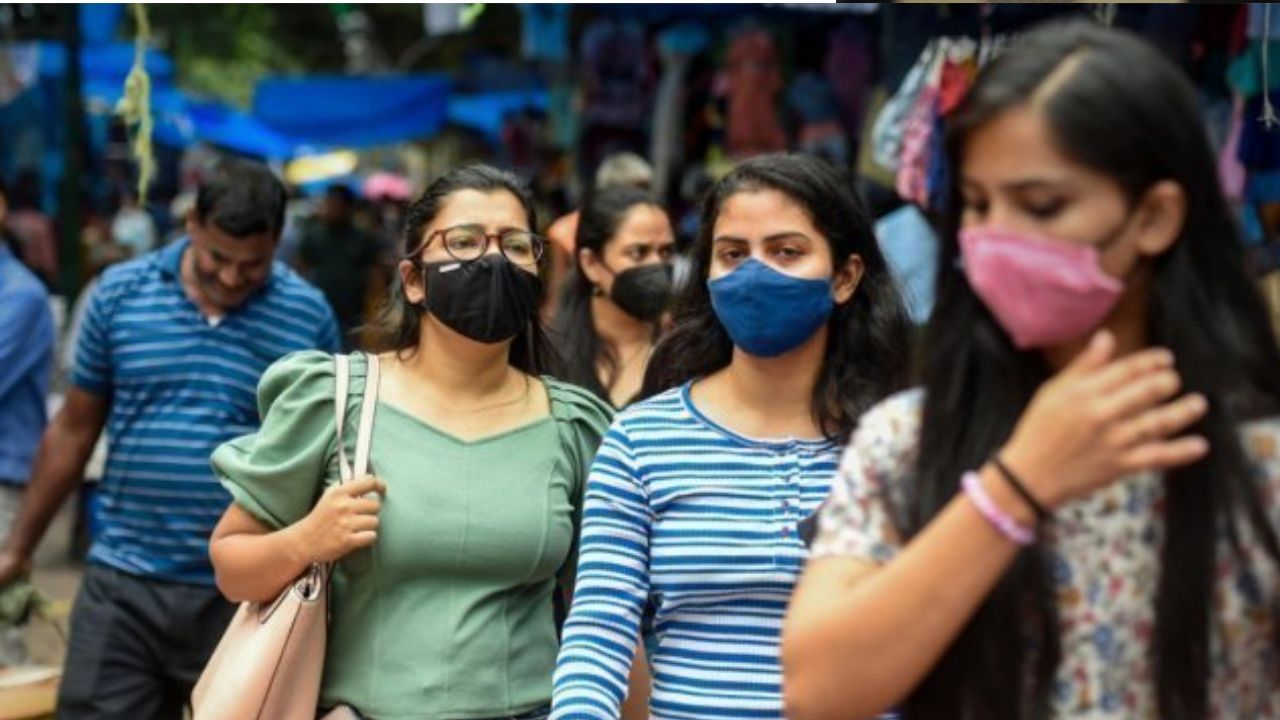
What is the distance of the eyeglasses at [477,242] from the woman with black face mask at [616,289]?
1659 millimetres

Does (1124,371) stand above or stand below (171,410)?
above

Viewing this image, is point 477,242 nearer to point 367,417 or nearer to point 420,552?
point 367,417

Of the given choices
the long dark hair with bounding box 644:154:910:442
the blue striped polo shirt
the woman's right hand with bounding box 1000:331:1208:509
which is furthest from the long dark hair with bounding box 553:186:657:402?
the woman's right hand with bounding box 1000:331:1208:509

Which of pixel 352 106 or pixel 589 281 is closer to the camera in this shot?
pixel 589 281

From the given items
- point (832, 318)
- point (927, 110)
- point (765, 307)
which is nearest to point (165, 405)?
point (832, 318)

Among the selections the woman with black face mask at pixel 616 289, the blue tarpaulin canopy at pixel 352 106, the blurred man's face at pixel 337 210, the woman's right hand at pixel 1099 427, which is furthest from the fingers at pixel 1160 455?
the blue tarpaulin canopy at pixel 352 106

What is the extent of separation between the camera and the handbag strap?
3.84 metres

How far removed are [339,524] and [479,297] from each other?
1.98 feet

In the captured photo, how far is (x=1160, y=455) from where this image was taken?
2.01m

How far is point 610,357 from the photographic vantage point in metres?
6.06

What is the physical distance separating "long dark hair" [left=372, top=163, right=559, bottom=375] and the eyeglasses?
2.7 inches

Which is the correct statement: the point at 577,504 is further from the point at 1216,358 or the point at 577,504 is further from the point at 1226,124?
the point at 1226,124

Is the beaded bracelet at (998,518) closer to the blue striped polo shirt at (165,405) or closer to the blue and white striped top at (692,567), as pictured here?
the blue and white striped top at (692,567)

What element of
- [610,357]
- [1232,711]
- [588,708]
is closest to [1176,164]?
[1232,711]
